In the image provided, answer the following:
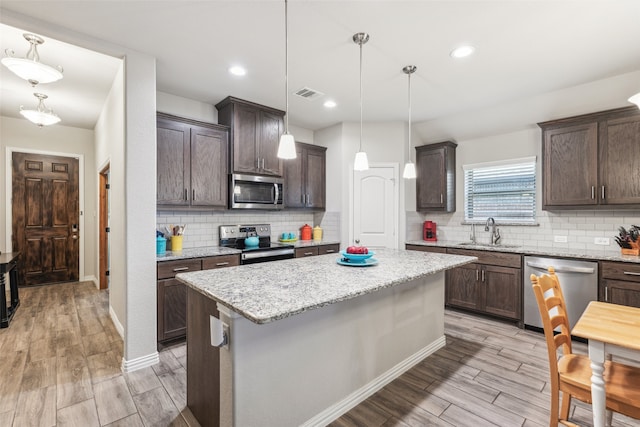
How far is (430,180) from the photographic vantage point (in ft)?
15.5

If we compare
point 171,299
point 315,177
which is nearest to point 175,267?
point 171,299

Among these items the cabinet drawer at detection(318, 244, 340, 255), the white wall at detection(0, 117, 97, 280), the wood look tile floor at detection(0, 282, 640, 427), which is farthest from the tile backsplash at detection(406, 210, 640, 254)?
the white wall at detection(0, 117, 97, 280)

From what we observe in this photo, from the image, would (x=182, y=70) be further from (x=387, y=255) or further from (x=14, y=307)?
(x=14, y=307)

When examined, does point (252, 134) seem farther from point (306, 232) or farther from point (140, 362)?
point (140, 362)

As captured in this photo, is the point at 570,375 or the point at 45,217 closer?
the point at 570,375

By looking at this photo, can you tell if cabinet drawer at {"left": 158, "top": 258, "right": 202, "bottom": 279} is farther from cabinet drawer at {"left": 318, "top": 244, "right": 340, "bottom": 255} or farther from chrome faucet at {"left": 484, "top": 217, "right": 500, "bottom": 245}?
chrome faucet at {"left": 484, "top": 217, "right": 500, "bottom": 245}

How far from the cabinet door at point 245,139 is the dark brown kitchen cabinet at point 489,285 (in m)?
2.93

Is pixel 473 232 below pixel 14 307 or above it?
above

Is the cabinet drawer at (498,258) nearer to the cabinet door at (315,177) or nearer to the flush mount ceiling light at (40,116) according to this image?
the cabinet door at (315,177)


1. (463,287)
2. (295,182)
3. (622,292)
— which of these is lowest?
(463,287)

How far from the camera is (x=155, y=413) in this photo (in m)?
2.01

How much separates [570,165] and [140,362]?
16.1 feet

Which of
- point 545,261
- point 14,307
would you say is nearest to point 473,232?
point 545,261

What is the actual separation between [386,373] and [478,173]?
11.4ft
